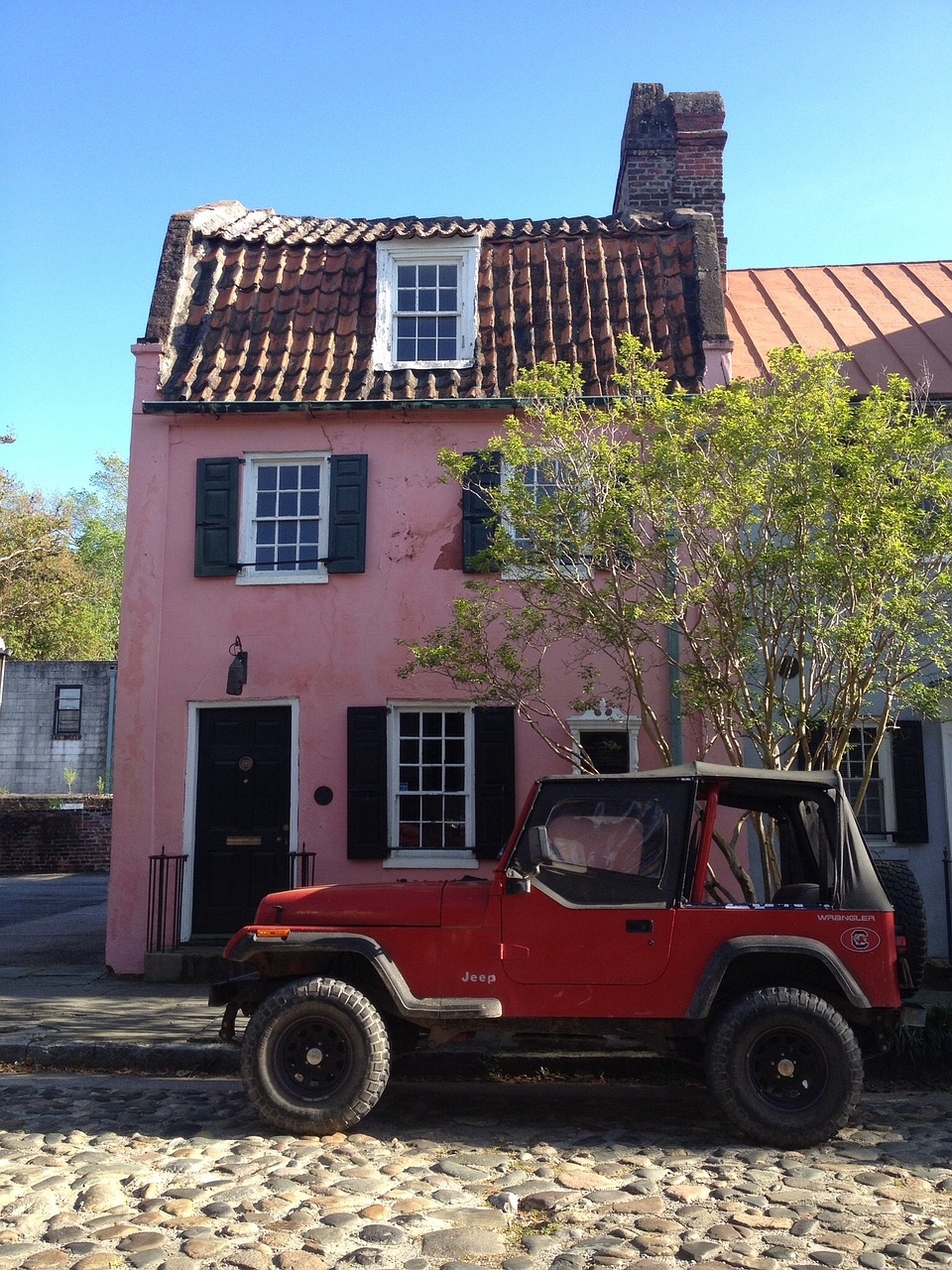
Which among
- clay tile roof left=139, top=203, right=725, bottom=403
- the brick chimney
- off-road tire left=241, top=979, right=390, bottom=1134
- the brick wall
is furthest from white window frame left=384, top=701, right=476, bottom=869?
the brick wall

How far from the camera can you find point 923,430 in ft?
24.7

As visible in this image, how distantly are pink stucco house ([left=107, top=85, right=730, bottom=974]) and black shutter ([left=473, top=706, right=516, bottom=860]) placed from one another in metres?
0.03

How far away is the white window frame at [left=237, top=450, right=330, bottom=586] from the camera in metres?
11.7

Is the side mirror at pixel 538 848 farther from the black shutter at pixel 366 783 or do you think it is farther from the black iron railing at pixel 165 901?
the black iron railing at pixel 165 901

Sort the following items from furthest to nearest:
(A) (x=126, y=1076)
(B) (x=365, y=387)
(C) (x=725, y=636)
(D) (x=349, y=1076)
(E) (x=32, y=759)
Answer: (E) (x=32, y=759), (B) (x=365, y=387), (C) (x=725, y=636), (A) (x=126, y=1076), (D) (x=349, y=1076)

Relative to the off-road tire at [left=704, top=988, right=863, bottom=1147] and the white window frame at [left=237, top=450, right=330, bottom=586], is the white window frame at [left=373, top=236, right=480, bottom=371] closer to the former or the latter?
the white window frame at [left=237, top=450, right=330, bottom=586]

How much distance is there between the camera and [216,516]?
11.8m

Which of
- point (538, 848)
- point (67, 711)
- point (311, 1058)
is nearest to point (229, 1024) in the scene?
point (311, 1058)

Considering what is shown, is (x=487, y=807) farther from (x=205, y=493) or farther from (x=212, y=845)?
(x=205, y=493)

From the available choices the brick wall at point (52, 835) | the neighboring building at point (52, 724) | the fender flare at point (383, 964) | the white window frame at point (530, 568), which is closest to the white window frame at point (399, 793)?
the white window frame at point (530, 568)

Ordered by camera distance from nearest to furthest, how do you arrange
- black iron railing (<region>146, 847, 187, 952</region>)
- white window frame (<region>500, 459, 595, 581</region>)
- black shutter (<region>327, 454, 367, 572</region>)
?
white window frame (<region>500, 459, 595, 581</region>) → black iron railing (<region>146, 847, 187, 952</region>) → black shutter (<region>327, 454, 367, 572</region>)

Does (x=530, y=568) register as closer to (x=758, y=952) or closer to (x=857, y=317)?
(x=758, y=952)

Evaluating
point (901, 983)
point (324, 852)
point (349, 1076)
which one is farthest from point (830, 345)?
point (349, 1076)

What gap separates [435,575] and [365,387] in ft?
7.10
